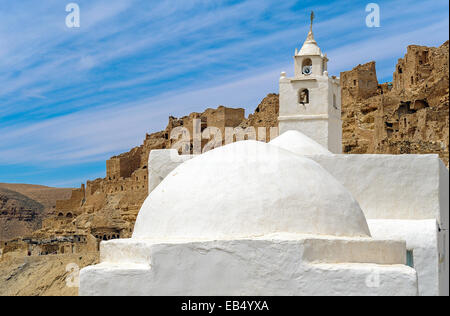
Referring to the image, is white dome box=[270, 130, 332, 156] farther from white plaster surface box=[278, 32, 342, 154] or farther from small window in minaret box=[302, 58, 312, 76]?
small window in minaret box=[302, 58, 312, 76]

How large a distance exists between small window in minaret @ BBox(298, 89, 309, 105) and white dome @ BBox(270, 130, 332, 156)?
Result: 4.59 ft

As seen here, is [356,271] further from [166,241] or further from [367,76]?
[367,76]

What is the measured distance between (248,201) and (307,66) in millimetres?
7851

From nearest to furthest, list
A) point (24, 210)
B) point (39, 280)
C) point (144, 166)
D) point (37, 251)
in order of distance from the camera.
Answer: point (39, 280) → point (37, 251) → point (144, 166) → point (24, 210)

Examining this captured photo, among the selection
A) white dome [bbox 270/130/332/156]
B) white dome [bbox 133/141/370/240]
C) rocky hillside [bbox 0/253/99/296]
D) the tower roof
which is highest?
the tower roof

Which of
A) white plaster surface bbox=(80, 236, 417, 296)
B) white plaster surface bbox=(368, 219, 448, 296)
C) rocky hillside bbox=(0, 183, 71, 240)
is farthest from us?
rocky hillside bbox=(0, 183, 71, 240)

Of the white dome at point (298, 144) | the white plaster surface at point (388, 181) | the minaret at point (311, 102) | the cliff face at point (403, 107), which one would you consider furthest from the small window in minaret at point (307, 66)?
the cliff face at point (403, 107)

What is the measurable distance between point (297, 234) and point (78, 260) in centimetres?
2735

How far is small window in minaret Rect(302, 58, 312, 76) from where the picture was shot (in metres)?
15.5

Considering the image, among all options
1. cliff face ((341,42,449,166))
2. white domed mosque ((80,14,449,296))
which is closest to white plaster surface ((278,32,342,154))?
white domed mosque ((80,14,449,296))

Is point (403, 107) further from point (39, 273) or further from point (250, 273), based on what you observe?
point (250, 273)
